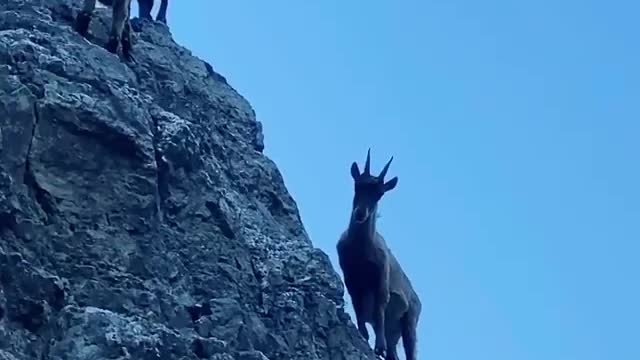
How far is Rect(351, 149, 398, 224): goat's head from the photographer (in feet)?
65.7

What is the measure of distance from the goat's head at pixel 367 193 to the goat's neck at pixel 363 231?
0.65 ft

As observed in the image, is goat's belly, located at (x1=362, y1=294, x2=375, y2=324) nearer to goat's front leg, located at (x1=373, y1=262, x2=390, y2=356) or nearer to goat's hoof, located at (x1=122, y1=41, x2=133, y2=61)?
goat's front leg, located at (x1=373, y1=262, x2=390, y2=356)

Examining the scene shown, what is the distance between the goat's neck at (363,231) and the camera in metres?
20.4

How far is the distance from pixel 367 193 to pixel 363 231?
0.59m

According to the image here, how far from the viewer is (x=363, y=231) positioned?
20469 mm

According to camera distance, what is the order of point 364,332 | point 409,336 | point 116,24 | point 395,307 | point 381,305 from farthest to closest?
point 409,336
point 395,307
point 381,305
point 364,332
point 116,24

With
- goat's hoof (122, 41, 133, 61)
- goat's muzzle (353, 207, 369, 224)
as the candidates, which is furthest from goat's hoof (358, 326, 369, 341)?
goat's hoof (122, 41, 133, 61)

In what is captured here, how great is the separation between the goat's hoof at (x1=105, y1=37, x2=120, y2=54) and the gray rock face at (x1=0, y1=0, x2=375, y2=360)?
0.23 meters

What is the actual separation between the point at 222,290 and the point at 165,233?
3.00 ft

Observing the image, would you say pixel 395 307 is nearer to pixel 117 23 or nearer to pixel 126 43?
pixel 126 43

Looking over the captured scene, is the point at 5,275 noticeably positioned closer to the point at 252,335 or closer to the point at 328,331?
the point at 252,335

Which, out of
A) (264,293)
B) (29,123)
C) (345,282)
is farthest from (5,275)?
(345,282)

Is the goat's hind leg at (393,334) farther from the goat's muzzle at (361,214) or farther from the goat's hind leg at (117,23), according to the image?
the goat's hind leg at (117,23)

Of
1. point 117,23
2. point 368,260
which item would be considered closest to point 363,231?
point 368,260
